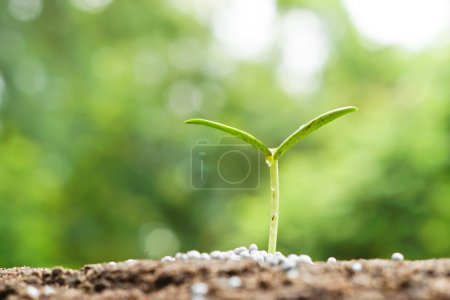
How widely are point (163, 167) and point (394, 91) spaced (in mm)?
5309

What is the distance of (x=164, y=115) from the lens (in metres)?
14.8

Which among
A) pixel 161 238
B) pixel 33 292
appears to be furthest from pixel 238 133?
pixel 161 238

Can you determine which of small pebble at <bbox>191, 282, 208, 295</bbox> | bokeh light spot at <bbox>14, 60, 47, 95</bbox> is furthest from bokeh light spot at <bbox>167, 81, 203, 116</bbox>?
small pebble at <bbox>191, 282, 208, 295</bbox>

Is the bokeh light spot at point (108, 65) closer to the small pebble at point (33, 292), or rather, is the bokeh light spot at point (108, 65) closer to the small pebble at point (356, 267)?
the small pebble at point (33, 292)

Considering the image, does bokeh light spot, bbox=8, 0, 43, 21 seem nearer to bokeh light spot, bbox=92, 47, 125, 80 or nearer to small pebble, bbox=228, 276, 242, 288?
bokeh light spot, bbox=92, 47, 125, 80

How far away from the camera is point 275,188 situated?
208cm

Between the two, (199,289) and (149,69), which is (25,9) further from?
(199,289)

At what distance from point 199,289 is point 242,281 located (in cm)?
13

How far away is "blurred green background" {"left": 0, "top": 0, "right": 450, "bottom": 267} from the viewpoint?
380 inches

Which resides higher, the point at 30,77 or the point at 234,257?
the point at 30,77

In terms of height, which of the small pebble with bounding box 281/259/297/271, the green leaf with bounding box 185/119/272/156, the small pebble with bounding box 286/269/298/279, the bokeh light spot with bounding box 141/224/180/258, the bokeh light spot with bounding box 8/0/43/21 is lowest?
the small pebble with bounding box 286/269/298/279

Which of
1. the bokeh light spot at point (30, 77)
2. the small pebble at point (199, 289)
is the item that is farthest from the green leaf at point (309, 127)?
the bokeh light spot at point (30, 77)

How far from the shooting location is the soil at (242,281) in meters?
1.41

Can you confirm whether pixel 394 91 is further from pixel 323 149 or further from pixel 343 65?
pixel 343 65
